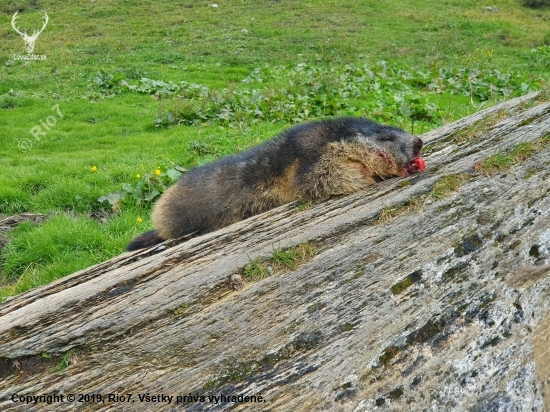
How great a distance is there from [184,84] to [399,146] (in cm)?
1461

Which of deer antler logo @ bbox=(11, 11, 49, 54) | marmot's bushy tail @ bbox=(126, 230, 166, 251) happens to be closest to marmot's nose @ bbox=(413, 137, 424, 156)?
marmot's bushy tail @ bbox=(126, 230, 166, 251)

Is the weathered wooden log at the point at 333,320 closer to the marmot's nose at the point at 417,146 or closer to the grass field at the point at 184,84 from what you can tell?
the marmot's nose at the point at 417,146

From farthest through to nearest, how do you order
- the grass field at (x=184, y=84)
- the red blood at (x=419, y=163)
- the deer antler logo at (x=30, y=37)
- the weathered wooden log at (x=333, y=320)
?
the deer antler logo at (x=30, y=37) < the grass field at (x=184, y=84) < the red blood at (x=419, y=163) < the weathered wooden log at (x=333, y=320)

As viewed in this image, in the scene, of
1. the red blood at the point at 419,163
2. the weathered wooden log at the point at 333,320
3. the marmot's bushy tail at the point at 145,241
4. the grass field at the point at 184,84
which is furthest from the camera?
the grass field at the point at 184,84

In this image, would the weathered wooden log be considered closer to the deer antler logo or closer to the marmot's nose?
the marmot's nose

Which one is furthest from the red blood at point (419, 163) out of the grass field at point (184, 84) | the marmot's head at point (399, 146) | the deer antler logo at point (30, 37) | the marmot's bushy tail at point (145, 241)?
the deer antler logo at point (30, 37)

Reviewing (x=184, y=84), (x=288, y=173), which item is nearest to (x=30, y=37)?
(x=184, y=84)

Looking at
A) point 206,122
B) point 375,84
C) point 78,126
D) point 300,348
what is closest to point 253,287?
point 300,348

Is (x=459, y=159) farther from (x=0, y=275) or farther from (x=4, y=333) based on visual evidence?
(x=0, y=275)

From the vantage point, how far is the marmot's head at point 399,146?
5520mm

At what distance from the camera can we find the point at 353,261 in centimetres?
449

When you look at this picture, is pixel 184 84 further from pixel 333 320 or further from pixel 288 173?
pixel 333 320

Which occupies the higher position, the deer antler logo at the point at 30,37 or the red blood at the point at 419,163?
the deer antler logo at the point at 30,37

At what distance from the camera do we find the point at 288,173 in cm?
580
